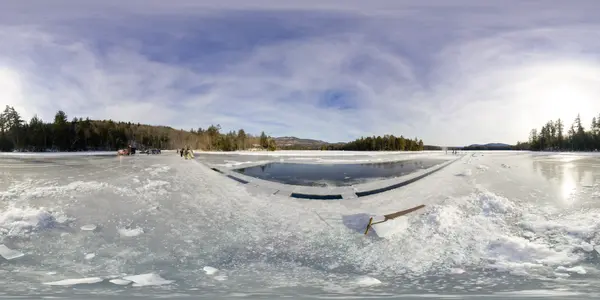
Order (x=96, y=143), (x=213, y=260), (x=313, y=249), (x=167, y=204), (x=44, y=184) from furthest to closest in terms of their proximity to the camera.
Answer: (x=96, y=143)
(x=44, y=184)
(x=167, y=204)
(x=313, y=249)
(x=213, y=260)

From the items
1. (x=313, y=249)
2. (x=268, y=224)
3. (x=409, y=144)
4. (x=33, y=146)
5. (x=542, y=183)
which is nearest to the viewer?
(x=313, y=249)

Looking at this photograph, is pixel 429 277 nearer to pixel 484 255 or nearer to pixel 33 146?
pixel 484 255

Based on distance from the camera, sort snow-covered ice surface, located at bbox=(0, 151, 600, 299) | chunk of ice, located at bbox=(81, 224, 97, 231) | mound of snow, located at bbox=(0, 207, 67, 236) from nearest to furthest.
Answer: snow-covered ice surface, located at bbox=(0, 151, 600, 299)
mound of snow, located at bbox=(0, 207, 67, 236)
chunk of ice, located at bbox=(81, 224, 97, 231)

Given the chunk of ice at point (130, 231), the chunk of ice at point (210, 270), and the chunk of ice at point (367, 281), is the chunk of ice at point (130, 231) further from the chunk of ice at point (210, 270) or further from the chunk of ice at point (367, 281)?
the chunk of ice at point (367, 281)

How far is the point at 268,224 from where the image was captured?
6996mm

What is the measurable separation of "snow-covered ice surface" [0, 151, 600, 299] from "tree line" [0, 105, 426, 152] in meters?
45.7

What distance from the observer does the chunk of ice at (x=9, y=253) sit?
5500mm

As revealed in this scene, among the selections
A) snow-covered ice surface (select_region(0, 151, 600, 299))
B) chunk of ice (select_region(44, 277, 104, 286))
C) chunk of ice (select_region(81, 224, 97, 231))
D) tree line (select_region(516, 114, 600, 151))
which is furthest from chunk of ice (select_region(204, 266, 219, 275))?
tree line (select_region(516, 114, 600, 151))

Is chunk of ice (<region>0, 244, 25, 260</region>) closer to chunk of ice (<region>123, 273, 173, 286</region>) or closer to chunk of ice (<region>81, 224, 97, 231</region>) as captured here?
chunk of ice (<region>81, 224, 97, 231</region>)

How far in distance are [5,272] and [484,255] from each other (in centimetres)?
716

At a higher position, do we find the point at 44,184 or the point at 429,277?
the point at 44,184

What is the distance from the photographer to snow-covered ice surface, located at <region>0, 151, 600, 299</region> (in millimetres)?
4352

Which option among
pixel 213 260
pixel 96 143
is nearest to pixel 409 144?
pixel 96 143

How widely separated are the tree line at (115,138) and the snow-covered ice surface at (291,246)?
45709 mm
